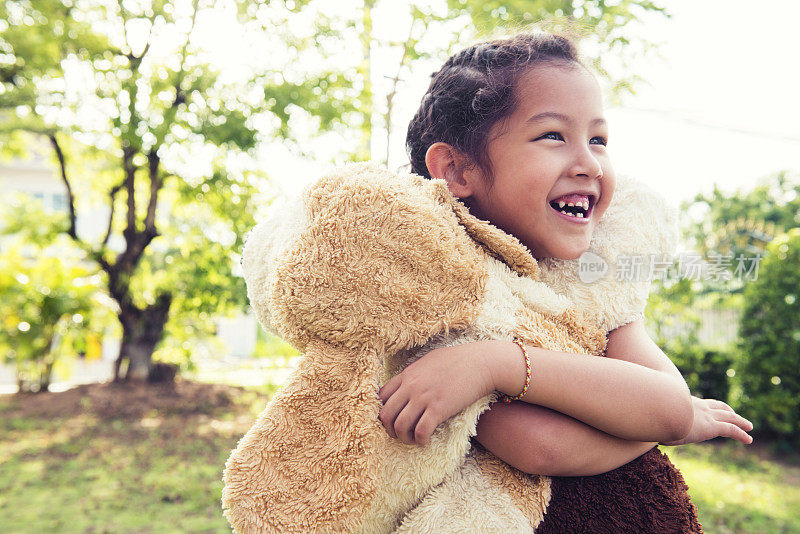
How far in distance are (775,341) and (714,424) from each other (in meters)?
6.94

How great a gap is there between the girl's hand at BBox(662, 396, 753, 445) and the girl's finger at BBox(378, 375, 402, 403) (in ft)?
1.92

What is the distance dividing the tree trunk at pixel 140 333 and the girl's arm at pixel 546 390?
9.02 meters

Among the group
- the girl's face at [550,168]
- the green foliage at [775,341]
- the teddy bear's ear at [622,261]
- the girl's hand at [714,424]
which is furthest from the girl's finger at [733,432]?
the green foliage at [775,341]

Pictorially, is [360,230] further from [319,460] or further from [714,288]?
[714,288]

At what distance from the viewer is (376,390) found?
1025 mm

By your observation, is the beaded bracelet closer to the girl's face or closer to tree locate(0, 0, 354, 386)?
the girl's face

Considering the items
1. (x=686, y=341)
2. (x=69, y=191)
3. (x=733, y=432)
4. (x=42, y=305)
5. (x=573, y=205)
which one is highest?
(x=573, y=205)

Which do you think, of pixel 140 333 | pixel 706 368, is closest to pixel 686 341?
pixel 706 368

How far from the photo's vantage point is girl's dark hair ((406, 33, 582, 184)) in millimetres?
1317

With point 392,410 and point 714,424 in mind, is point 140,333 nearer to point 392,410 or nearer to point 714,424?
point 392,410

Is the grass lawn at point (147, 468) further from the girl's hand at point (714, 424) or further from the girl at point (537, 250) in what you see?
the girl at point (537, 250)

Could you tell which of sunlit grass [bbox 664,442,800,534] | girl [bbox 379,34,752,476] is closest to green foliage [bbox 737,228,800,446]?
sunlit grass [bbox 664,442,800,534]

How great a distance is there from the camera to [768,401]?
7.12m

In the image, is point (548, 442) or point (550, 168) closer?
point (548, 442)
